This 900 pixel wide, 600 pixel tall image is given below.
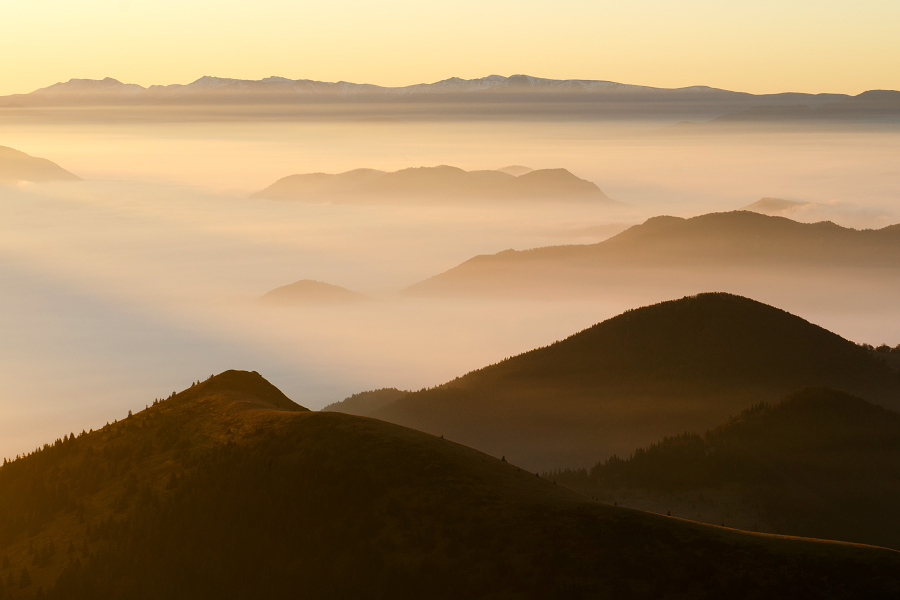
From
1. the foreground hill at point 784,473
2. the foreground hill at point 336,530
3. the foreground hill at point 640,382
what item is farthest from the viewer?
the foreground hill at point 640,382

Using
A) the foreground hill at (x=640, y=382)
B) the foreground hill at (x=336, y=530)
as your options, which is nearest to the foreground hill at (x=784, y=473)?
the foreground hill at (x=640, y=382)

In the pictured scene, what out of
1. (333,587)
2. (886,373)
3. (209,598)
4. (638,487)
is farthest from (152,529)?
(886,373)

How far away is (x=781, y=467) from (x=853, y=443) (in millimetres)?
13391

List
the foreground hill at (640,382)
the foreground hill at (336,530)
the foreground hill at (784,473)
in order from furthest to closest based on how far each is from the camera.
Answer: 1. the foreground hill at (640,382)
2. the foreground hill at (784,473)
3. the foreground hill at (336,530)

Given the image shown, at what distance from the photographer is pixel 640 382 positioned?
147375 millimetres

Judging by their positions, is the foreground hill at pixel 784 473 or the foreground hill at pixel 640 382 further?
the foreground hill at pixel 640 382

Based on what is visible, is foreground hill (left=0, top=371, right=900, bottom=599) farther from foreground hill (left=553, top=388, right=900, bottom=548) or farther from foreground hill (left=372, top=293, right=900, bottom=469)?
foreground hill (left=372, top=293, right=900, bottom=469)

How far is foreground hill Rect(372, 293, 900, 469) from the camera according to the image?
431 feet

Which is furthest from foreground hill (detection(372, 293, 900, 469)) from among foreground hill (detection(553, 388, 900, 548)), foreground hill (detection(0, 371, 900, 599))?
foreground hill (detection(0, 371, 900, 599))

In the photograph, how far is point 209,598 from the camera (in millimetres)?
39531

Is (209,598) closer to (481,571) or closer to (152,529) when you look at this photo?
(152,529)

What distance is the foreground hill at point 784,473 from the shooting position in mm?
82000

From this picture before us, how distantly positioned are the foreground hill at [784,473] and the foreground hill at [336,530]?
4547 centimetres

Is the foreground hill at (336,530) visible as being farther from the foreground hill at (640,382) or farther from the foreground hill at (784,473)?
the foreground hill at (640,382)
